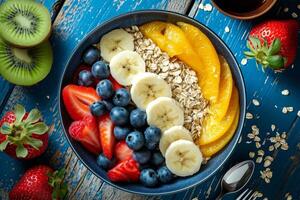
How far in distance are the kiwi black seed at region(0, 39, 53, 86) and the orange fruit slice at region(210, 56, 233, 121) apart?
1.52 ft

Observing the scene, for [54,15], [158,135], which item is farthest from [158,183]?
[54,15]

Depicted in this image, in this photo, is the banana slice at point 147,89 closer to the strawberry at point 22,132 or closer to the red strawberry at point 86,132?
the red strawberry at point 86,132

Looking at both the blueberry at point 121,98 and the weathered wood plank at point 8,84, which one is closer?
the blueberry at point 121,98

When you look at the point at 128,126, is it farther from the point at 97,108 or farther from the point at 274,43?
the point at 274,43

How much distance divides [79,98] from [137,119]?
166mm

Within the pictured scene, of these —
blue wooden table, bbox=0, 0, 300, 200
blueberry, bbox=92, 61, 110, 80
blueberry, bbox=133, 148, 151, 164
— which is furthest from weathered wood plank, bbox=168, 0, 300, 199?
blueberry, bbox=92, 61, 110, 80

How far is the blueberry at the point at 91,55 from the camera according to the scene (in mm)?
1593

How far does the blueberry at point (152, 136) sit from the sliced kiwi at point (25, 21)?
38cm

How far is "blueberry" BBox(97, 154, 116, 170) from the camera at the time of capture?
1.58 metres

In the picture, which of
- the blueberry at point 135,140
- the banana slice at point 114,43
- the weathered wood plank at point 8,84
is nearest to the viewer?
the blueberry at point 135,140

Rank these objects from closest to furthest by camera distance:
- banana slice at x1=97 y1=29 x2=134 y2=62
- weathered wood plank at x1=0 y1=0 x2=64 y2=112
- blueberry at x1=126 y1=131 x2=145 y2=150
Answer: blueberry at x1=126 y1=131 x2=145 y2=150 → banana slice at x1=97 y1=29 x2=134 y2=62 → weathered wood plank at x1=0 y1=0 x2=64 y2=112

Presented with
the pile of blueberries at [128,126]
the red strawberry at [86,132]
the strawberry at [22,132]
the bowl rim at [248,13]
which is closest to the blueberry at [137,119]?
the pile of blueberries at [128,126]

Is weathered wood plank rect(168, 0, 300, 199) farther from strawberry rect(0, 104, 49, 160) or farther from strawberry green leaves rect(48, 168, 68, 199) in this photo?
strawberry rect(0, 104, 49, 160)

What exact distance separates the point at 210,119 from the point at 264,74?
222 millimetres
